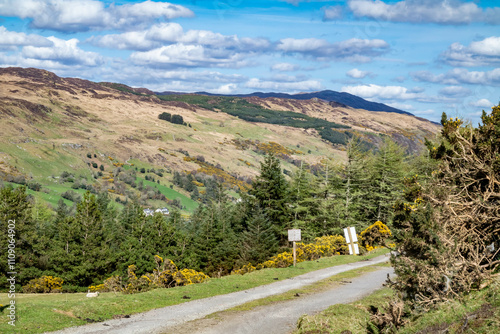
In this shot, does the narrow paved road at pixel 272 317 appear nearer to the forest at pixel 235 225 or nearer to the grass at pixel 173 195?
the forest at pixel 235 225

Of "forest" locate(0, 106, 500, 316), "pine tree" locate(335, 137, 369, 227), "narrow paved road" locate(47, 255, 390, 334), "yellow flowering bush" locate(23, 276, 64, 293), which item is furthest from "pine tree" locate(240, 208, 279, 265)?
"yellow flowering bush" locate(23, 276, 64, 293)

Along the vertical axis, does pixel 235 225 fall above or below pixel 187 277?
below

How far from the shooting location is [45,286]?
40.5 m

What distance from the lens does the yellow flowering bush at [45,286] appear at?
3970 centimetres

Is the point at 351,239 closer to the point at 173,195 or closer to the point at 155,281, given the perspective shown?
the point at 155,281

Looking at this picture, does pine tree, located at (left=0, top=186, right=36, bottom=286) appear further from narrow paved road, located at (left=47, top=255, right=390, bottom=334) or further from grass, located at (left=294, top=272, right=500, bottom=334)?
grass, located at (left=294, top=272, right=500, bottom=334)

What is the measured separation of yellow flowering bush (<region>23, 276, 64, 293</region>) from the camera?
39703 millimetres

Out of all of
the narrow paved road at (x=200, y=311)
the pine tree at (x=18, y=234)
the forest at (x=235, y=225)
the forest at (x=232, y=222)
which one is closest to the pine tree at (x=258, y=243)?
the forest at (x=235, y=225)

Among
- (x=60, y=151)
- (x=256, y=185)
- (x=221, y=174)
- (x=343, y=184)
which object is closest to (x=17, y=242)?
(x=256, y=185)

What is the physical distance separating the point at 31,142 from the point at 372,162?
415ft

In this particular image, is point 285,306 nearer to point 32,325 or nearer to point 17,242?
point 32,325

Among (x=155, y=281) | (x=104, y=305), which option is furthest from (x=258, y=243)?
(x=104, y=305)

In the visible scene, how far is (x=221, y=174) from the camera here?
6388 inches

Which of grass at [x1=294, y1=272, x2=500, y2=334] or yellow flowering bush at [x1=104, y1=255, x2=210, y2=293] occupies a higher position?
grass at [x1=294, y1=272, x2=500, y2=334]
